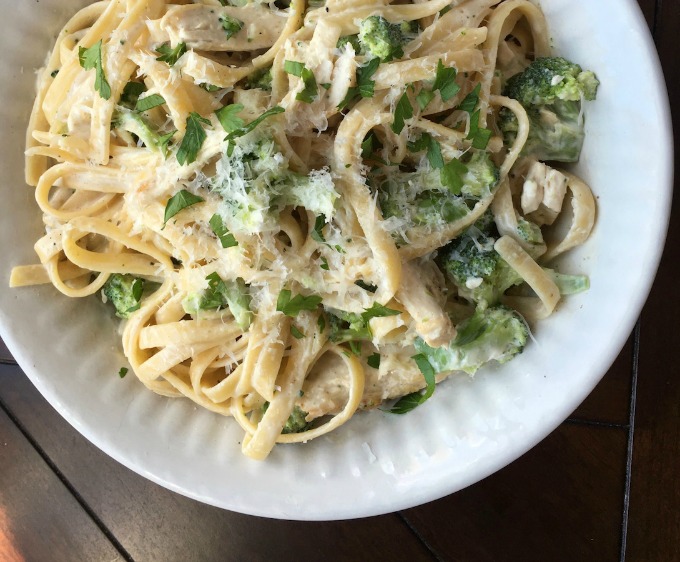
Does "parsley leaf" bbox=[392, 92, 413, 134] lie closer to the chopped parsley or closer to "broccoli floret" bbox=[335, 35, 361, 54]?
"broccoli floret" bbox=[335, 35, 361, 54]

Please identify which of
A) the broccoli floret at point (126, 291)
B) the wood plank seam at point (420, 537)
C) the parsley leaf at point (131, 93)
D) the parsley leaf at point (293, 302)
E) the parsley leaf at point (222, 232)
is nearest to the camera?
the parsley leaf at point (222, 232)

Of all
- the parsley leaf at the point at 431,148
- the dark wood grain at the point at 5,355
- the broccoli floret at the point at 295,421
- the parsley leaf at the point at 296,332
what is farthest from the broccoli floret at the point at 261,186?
the dark wood grain at the point at 5,355

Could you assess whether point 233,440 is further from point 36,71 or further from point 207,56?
point 36,71

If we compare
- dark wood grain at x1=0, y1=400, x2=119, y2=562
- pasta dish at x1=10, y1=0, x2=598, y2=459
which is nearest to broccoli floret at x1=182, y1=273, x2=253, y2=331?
pasta dish at x1=10, y1=0, x2=598, y2=459

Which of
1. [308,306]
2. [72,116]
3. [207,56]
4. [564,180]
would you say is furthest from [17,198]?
[564,180]

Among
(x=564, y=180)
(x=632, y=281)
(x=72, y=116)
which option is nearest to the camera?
(x=632, y=281)

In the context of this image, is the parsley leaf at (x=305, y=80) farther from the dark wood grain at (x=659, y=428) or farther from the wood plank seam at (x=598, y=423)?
the wood plank seam at (x=598, y=423)
